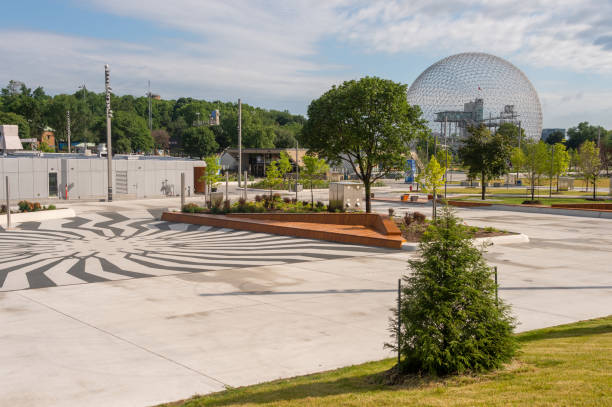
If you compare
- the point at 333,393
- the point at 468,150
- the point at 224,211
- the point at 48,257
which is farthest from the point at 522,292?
the point at 468,150

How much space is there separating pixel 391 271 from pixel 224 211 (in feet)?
52.1

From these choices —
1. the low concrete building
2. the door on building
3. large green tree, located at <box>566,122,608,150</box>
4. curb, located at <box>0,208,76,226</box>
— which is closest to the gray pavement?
curb, located at <box>0,208,76,226</box>

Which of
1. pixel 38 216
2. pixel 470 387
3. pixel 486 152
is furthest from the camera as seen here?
pixel 486 152

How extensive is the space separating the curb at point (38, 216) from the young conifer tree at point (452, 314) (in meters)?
28.6

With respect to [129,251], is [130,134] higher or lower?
higher

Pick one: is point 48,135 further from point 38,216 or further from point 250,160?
point 38,216

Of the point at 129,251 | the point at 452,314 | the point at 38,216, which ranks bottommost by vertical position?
the point at 129,251

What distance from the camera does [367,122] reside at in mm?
30016

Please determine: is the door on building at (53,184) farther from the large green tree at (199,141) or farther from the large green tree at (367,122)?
A: the large green tree at (199,141)

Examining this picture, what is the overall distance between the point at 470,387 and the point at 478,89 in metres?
144

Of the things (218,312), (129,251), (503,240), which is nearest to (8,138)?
(129,251)

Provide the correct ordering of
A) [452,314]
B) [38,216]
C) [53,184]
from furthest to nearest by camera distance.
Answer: [53,184] < [38,216] < [452,314]

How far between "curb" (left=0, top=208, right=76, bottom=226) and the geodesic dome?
4699 inches

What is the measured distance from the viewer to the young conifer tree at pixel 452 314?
6.97m
